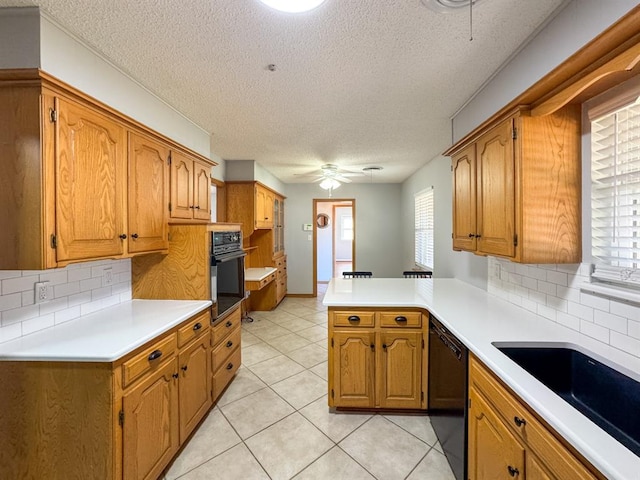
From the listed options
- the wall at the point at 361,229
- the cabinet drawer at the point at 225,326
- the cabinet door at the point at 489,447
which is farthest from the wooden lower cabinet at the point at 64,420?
the wall at the point at 361,229

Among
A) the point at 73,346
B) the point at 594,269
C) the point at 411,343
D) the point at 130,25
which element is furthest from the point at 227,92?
the point at 594,269

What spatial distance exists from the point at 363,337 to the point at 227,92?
83.9 inches

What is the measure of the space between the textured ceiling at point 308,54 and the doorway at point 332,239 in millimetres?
4786

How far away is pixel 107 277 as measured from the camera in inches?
81.2

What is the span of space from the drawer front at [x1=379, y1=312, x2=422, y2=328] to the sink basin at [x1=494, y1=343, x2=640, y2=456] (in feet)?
2.56

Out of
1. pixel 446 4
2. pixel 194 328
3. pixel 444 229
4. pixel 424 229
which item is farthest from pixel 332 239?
pixel 446 4

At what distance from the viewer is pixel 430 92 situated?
2.17m

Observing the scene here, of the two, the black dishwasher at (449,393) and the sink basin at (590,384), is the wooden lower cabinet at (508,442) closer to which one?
the black dishwasher at (449,393)

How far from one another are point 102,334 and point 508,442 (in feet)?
6.53

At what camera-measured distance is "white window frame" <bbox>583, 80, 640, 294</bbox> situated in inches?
48.6

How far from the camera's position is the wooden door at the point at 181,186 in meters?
2.33

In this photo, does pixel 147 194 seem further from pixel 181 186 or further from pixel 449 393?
pixel 449 393

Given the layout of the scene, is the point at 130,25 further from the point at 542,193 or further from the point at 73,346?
the point at 542,193

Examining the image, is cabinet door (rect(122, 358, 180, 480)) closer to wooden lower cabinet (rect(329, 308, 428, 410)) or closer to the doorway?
wooden lower cabinet (rect(329, 308, 428, 410))
